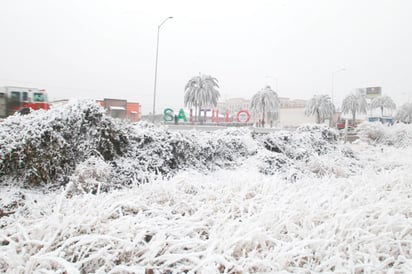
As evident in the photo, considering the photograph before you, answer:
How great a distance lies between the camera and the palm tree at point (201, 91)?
43.0m

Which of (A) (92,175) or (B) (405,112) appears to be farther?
(B) (405,112)

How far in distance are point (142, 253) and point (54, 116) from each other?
3219mm

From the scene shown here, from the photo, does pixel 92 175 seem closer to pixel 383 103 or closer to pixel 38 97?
pixel 38 97

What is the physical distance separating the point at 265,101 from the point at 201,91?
10647 millimetres

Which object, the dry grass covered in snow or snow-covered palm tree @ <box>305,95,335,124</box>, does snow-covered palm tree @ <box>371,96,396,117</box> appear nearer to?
snow-covered palm tree @ <box>305,95,335,124</box>

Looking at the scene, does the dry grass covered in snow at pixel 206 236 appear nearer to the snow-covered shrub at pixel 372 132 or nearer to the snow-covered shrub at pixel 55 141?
the snow-covered shrub at pixel 55 141

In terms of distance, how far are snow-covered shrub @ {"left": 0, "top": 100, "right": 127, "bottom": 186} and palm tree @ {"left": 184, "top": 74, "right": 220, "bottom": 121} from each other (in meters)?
38.7

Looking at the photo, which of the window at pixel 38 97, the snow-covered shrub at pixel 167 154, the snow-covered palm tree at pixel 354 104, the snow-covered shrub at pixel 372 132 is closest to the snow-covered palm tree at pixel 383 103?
the snow-covered palm tree at pixel 354 104

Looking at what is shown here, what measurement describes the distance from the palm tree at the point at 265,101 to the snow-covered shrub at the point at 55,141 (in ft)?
136

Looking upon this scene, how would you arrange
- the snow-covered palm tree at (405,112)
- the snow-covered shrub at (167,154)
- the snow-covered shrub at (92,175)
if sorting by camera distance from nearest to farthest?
1. the snow-covered shrub at (92,175)
2. the snow-covered shrub at (167,154)
3. the snow-covered palm tree at (405,112)

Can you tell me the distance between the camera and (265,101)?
44.9 metres

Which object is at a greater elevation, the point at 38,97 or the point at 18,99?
the point at 38,97

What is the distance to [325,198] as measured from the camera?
2.97 m

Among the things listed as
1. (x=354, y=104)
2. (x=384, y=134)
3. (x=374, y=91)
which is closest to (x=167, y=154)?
(x=384, y=134)
